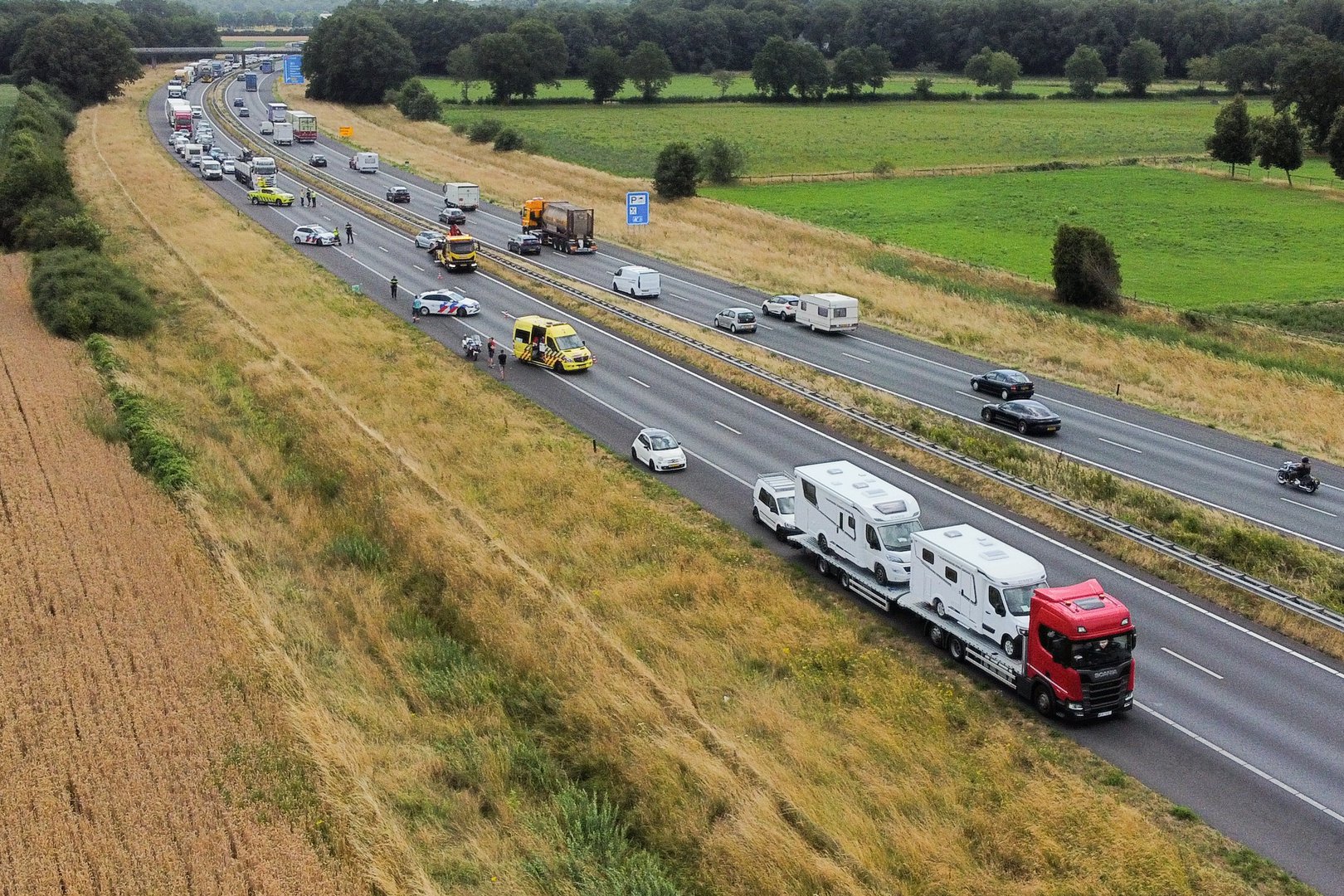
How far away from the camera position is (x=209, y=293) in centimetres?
6494

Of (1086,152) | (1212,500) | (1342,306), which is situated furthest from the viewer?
(1086,152)

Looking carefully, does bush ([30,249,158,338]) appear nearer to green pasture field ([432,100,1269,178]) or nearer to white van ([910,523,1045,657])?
white van ([910,523,1045,657])

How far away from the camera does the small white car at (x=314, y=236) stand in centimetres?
8212

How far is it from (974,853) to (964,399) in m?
33.1

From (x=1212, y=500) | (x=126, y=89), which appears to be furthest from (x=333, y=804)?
(x=126, y=89)

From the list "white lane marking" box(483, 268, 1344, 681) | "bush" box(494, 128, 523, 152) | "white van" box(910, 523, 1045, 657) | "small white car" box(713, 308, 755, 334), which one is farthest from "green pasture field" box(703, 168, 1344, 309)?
"white van" box(910, 523, 1045, 657)

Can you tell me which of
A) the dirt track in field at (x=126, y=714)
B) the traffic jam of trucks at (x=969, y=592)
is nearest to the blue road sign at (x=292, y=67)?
the dirt track in field at (x=126, y=714)

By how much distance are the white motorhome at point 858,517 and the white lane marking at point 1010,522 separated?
20.1 feet

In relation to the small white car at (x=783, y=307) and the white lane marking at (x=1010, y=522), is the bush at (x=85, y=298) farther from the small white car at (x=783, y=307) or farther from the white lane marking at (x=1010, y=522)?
the small white car at (x=783, y=307)

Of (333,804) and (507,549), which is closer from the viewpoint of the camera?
(333,804)

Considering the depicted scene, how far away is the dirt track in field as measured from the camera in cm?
1827

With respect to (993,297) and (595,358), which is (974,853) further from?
(993,297)

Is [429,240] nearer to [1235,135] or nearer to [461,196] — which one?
[461,196]

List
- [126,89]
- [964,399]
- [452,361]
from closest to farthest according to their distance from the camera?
[964,399] < [452,361] < [126,89]
